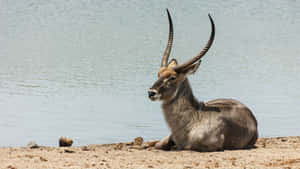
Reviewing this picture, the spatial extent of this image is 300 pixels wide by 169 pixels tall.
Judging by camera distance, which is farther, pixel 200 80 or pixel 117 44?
Answer: pixel 117 44

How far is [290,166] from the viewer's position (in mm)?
9547

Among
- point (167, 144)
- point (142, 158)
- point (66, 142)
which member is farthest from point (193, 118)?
point (66, 142)

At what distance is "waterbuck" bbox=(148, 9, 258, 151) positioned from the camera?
11.5 m

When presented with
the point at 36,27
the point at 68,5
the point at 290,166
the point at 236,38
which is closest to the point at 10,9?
the point at 68,5

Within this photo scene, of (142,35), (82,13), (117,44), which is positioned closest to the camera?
(117,44)

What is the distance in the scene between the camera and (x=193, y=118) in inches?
463

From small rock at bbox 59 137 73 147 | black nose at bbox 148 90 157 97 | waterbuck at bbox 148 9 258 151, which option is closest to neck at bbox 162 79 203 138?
waterbuck at bbox 148 9 258 151

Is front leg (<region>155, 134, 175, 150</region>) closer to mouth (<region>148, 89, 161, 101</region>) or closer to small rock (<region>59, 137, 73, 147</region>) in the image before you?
mouth (<region>148, 89, 161, 101</region>)

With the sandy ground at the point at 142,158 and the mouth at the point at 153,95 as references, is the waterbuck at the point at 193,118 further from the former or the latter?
the sandy ground at the point at 142,158

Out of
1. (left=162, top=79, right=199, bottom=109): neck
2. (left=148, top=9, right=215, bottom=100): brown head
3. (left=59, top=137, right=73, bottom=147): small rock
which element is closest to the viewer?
(left=148, top=9, right=215, bottom=100): brown head

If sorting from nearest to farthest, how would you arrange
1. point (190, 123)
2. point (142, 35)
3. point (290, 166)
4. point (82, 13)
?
point (290, 166)
point (190, 123)
point (142, 35)
point (82, 13)

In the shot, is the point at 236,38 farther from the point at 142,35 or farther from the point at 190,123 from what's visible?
the point at 190,123

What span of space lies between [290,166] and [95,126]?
6072mm

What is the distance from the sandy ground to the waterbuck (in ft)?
1.00
